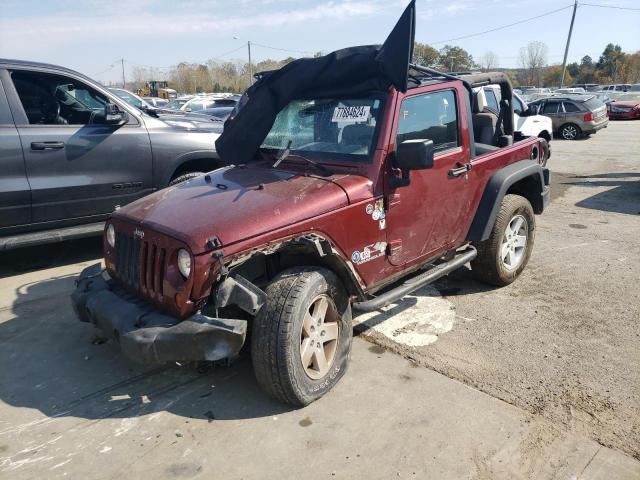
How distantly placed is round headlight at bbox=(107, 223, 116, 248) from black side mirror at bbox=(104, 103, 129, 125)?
92.1 inches

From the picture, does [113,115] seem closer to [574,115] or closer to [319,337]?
[319,337]

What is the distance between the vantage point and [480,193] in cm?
452

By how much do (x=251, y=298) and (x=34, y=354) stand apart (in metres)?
2.13

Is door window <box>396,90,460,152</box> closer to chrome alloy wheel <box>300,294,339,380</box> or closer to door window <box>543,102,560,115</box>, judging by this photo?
chrome alloy wheel <box>300,294,339,380</box>

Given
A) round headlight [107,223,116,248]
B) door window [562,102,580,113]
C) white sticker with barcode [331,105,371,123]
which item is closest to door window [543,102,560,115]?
door window [562,102,580,113]

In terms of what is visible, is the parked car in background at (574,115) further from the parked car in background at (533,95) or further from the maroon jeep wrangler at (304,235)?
the maroon jeep wrangler at (304,235)

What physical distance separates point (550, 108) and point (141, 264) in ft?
63.4

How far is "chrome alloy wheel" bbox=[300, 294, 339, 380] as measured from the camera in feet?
10.4

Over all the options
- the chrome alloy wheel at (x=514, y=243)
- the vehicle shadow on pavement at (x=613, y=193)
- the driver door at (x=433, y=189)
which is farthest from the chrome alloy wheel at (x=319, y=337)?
the vehicle shadow on pavement at (x=613, y=193)

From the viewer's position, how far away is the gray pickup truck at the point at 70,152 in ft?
16.8

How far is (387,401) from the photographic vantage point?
325cm

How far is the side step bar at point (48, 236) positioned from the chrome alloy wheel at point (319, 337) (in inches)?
128

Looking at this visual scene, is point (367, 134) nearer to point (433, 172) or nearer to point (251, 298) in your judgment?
point (433, 172)

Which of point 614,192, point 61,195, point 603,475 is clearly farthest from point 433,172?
point 614,192
